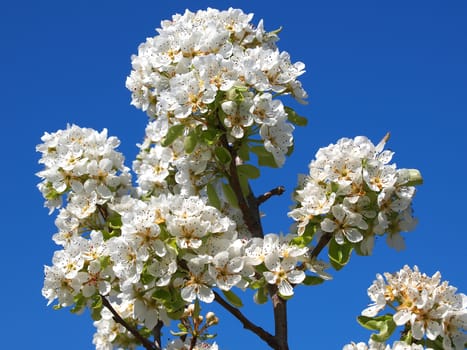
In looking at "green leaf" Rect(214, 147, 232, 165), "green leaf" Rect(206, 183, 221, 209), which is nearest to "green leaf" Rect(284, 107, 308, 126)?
"green leaf" Rect(214, 147, 232, 165)

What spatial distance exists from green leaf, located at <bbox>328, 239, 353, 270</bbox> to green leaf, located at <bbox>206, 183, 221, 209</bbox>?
81cm

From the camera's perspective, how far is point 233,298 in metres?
4.93

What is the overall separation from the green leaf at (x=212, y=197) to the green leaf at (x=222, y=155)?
0.80 feet

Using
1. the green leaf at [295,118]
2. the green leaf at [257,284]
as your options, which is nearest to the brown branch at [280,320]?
the green leaf at [257,284]

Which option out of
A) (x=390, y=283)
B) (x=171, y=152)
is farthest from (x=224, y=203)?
(x=390, y=283)

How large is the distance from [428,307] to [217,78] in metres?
1.87

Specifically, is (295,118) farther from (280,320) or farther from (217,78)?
(280,320)

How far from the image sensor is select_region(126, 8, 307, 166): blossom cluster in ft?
16.5

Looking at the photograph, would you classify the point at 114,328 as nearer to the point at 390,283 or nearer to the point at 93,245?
the point at 93,245

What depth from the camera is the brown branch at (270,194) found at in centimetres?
575

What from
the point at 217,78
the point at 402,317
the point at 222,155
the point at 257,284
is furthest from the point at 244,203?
the point at 402,317

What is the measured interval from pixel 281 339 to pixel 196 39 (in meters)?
2.08

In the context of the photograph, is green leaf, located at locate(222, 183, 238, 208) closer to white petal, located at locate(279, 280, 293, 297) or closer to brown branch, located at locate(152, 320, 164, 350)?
white petal, located at locate(279, 280, 293, 297)

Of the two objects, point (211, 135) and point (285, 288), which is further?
point (211, 135)
